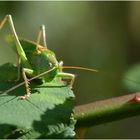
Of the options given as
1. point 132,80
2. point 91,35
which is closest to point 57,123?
point 132,80

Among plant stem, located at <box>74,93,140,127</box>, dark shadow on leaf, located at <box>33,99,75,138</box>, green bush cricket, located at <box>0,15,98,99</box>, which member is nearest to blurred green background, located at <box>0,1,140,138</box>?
green bush cricket, located at <box>0,15,98,99</box>

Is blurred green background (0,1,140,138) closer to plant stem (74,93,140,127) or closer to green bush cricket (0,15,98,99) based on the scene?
green bush cricket (0,15,98,99)

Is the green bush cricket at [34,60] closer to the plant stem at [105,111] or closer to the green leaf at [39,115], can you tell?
the green leaf at [39,115]

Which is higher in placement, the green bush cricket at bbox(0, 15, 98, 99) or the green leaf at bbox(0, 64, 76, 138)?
the green bush cricket at bbox(0, 15, 98, 99)

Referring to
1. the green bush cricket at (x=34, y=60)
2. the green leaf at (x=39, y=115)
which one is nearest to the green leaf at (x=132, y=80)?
the green bush cricket at (x=34, y=60)

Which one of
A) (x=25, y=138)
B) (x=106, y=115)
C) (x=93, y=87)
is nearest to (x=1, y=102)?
(x=25, y=138)

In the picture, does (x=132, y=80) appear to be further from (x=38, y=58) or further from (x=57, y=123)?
(x=57, y=123)

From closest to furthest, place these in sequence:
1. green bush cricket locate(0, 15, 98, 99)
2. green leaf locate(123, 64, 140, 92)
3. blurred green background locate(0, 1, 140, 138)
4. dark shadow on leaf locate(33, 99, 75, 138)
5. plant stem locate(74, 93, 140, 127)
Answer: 1. dark shadow on leaf locate(33, 99, 75, 138)
2. plant stem locate(74, 93, 140, 127)
3. green leaf locate(123, 64, 140, 92)
4. green bush cricket locate(0, 15, 98, 99)
5. blurred green background locate(0, 1, 140, 138)
